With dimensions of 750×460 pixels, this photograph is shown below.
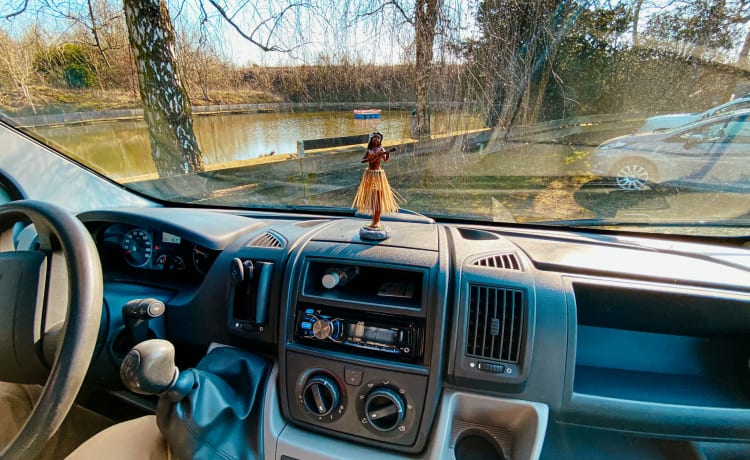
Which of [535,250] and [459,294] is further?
[535,250]

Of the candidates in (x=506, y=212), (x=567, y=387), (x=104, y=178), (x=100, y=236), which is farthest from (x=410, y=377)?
(x=104, y=178)

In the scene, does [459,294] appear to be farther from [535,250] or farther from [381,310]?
[535,250]

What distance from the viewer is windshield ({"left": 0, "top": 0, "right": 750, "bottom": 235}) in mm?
1664

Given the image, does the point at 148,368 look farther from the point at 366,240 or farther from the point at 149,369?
the point at 366,240

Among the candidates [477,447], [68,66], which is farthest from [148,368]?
[68,66]

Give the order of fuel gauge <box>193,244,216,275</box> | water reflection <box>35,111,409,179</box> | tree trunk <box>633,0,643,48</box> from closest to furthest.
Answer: tree trunk <box>633,0,643,48</box>, fuel gauge <box>193,244,216,275</box>, water reflection <box>35,111,409,179</box>

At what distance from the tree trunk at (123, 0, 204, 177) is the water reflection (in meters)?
0.09

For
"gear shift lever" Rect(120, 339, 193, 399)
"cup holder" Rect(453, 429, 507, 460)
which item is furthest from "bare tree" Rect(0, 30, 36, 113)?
"cup holder" Rect(453, 429, 507, 460)

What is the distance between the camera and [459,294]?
4.21ft

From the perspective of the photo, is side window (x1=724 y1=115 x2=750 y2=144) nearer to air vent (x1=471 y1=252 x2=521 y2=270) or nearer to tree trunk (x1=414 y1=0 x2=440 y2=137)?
air vent (x1=471 y1=252 x2=521 y2=270)

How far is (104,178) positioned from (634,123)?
3.31 m

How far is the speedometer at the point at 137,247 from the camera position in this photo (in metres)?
2.04

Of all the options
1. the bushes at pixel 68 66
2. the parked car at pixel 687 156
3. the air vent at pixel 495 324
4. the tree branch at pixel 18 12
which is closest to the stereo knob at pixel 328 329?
the air vent at pixel 495 324

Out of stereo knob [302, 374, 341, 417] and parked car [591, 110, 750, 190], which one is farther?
parked car [591, 110, 750, 190]
